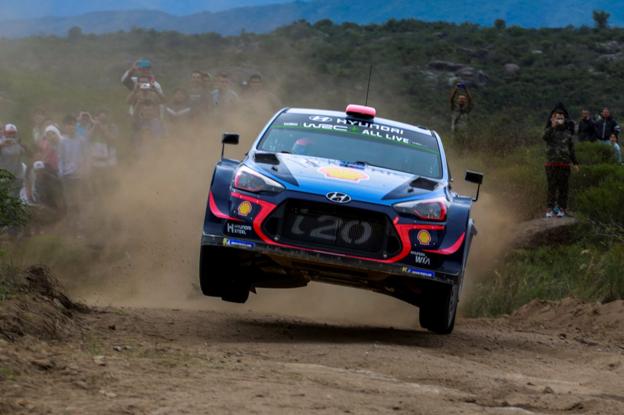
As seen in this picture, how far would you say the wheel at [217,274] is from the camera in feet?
34.0

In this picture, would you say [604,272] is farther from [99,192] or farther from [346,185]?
[99,192]

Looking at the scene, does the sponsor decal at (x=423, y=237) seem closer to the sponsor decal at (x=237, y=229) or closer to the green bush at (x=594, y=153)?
the sponsor decal at (x=237, y=229)

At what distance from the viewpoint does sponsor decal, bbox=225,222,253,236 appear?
996 centimetres

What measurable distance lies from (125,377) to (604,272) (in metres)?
9.33

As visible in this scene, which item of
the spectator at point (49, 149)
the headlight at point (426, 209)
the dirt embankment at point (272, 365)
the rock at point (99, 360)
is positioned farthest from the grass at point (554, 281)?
the rock at point (99, 360)

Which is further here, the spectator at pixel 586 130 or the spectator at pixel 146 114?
the spectator at pixel 586 130

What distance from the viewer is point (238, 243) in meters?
9.97

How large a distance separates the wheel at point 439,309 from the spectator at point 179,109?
12.4 m

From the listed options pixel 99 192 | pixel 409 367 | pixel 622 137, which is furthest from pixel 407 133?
pixel 622 137

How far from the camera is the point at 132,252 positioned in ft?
56.5

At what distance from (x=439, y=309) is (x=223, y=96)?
41.2 ft

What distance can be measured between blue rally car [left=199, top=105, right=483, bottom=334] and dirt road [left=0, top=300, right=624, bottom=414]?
434mm

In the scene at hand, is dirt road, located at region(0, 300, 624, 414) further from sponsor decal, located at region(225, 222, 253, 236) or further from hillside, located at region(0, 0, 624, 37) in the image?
hillside, located at region(0, 0, 624, 37)

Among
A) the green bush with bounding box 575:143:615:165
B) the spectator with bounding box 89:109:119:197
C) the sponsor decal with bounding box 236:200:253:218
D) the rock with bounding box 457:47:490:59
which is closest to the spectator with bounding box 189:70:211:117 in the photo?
the spectator with bounding box 89:109:119:197
